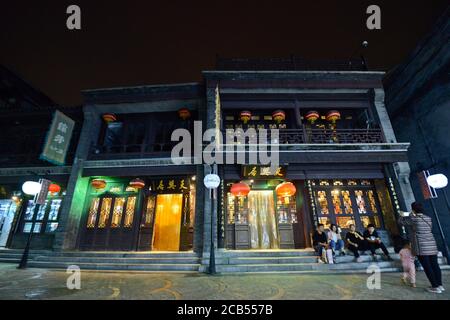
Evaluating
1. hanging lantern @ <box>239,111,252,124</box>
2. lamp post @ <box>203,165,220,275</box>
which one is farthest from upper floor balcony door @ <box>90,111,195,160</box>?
lamp post @ <box>203,165,220,275</box>

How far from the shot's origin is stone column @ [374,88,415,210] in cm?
898

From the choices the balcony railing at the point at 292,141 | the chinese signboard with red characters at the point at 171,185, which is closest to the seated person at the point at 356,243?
the balcony railing at the point at 292,141

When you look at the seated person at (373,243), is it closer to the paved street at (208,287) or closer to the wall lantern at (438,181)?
the paved street at (208,287)

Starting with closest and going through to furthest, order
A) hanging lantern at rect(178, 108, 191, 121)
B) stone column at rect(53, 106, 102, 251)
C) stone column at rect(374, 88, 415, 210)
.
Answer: stone column at rect(374, 88, 415, 210)
stone column at rect(53, 106, 102, 251)
hanging lantern at rect(178, 108, 191, 121)

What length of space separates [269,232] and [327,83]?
810 centimetres

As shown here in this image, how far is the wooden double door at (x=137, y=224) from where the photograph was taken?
33.2 feet

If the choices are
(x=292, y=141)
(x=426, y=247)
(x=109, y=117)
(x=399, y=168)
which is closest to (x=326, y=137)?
(x=292, y=141)

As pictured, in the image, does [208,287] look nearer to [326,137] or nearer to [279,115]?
[279,115]

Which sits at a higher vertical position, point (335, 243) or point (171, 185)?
point (171, 185)

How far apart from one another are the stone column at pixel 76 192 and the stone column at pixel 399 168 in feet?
48.3

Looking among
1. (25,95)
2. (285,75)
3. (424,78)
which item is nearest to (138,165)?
(285,75)

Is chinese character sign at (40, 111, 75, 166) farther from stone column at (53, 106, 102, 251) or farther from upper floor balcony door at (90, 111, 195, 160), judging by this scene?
upper floor balcony door at (90, 111, 195, 160)

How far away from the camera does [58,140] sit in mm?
10695

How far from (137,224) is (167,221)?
1.52 metres
